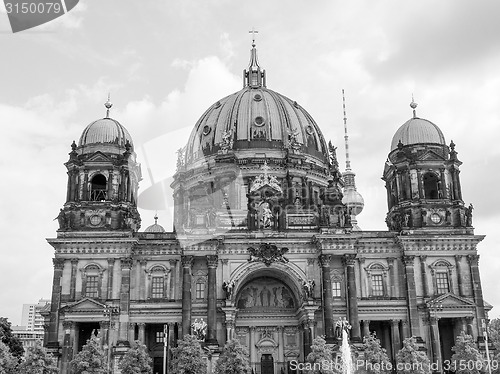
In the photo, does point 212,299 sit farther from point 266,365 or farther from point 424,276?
point 424,276

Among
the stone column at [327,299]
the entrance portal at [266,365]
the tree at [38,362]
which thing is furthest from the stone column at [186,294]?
the stone column at [327,299]

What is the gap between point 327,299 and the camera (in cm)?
6544

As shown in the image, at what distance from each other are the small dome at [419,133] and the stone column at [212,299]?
2392 cm

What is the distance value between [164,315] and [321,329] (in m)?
15.0

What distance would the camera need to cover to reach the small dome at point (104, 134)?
70.9 meters

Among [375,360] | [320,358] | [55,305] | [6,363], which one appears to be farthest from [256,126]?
[6,363]

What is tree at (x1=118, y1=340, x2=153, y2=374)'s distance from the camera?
5769 cm

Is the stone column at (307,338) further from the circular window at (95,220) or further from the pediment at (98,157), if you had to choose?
the pediment at (98,157)

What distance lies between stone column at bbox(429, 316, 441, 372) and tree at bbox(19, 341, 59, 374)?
34.1 m

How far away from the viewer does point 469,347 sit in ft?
196

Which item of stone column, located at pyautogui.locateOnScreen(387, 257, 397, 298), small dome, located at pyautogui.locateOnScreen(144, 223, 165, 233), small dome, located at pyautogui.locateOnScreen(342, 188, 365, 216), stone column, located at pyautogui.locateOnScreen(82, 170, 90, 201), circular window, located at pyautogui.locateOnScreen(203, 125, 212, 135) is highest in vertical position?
circular window, located at pyautogui.locateOnScreen(203, 125, 212, 135)

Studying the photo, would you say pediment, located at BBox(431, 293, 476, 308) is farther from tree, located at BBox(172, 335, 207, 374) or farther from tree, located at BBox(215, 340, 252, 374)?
tree, located at BBox(172, 335, 207, 374)

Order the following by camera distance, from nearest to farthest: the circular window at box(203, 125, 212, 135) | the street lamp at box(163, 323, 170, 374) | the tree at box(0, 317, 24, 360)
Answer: the street lamp at box(163, 323, 170, 374) → the tree at box(0, 317, 24, 360) → the circular window at box(203, 125, 212, 135)

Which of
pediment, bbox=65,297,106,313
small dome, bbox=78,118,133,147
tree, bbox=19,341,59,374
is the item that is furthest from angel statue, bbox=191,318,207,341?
small dome, bbox=78,118,133,147
